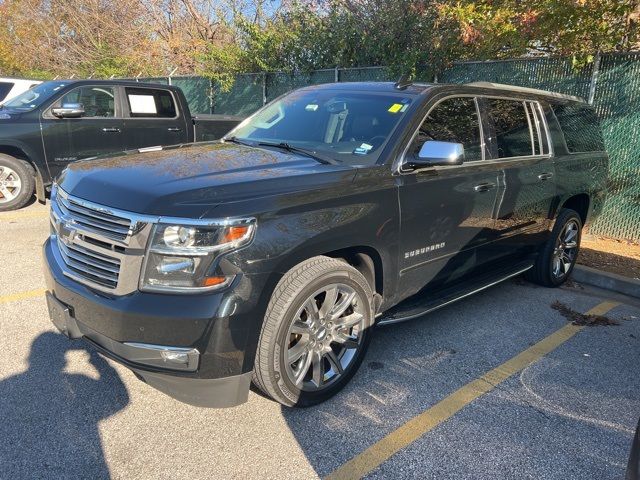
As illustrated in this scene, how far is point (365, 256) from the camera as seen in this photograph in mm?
3318

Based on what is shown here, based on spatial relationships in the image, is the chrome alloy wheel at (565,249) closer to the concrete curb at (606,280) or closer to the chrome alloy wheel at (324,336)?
the concrete curb at (606,280)

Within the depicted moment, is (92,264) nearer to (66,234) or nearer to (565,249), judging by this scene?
(66,234)

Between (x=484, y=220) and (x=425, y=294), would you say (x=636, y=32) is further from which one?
(x=425, y=294)

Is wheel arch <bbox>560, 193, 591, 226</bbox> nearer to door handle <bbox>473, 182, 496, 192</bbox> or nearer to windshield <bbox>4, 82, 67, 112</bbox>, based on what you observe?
door handle <bbox>473, 182, 496, 192</bbox>

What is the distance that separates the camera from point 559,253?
5.45 meters

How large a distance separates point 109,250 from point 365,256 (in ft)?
4.90

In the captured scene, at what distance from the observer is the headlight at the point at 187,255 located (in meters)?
2.53

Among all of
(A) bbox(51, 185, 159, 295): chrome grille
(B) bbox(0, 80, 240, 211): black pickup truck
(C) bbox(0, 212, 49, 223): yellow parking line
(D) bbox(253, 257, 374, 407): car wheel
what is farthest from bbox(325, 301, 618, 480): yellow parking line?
(B) bbox(0, 80, 240, 211): black pickup truck

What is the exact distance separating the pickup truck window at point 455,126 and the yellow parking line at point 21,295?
3.45m

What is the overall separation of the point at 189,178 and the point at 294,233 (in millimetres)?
644

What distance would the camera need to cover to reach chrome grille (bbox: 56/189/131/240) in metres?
2.63

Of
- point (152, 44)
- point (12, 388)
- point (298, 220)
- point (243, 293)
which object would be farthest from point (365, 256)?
point (152, 44)

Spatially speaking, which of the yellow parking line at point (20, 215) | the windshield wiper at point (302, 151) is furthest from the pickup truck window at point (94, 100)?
the windshield wiper at point (302, 151)

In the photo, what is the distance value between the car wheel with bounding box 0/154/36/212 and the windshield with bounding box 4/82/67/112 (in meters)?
0.81
